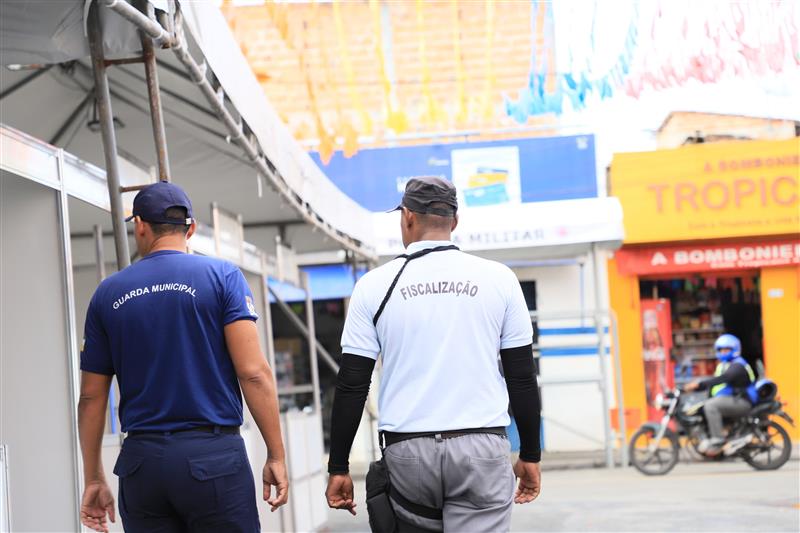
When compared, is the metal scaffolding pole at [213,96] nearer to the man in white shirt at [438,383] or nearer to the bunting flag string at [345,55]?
the man in white shirt at [438,383]

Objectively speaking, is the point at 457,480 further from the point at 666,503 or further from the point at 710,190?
the point at 710,190

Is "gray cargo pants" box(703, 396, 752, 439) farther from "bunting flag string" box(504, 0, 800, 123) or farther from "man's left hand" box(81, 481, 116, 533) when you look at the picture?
"man's left hand" box(81, 481, 116, 533)

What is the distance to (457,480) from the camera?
12.7 feet

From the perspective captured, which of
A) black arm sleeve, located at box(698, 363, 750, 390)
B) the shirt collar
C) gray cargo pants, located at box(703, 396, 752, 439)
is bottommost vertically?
gray cargo pants, located at box(703, 396, 752, 439)

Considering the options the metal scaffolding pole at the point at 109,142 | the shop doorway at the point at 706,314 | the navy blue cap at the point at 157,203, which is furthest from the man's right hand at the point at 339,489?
the shop doorway at the point at 706,314

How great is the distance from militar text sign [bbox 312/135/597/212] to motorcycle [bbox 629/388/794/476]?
6389 mm

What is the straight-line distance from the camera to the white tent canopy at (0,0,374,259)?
5426mm

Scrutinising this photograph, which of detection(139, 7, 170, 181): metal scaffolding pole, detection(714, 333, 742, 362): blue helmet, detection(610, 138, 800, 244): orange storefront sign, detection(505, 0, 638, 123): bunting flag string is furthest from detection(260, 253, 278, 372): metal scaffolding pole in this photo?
detection(610, 138, 800, 244): orange storefront sign

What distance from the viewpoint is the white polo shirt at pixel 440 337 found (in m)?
3.93

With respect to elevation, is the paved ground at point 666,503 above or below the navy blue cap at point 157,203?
below

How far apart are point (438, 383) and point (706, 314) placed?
57.3 ft

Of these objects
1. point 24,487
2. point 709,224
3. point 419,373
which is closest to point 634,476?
point 709,224

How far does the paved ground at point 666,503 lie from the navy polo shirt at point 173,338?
264 inches

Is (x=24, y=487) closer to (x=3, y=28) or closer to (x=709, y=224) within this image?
(x=3, y=28)
